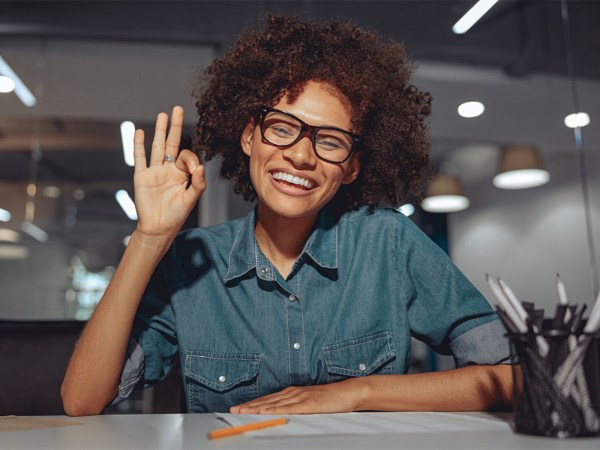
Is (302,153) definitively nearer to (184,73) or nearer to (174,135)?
(174,135)

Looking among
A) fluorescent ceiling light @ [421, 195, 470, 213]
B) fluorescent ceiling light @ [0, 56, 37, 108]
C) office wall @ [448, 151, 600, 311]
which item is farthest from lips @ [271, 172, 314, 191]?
fluorescent ceiling light @ [0, 56, 37, 108]

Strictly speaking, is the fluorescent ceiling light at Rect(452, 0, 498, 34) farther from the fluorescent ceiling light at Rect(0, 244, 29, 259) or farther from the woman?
the fluorescent ceiling light at Rect(0, 244, 29, 259)

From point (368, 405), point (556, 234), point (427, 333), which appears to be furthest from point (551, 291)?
point (368, 405)

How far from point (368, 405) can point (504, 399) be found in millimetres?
242

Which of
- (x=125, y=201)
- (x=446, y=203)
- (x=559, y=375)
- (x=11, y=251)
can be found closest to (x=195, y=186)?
(x=559, y=375)

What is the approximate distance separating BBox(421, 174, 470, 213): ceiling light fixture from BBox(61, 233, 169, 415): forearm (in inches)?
A: 108

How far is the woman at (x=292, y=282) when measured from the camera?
1036mm

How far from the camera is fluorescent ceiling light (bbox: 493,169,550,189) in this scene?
3428mm

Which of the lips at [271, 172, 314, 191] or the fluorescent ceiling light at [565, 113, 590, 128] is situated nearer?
the lips at [271, 172, 314, 191]

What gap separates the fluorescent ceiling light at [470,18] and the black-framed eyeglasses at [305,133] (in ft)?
9.05

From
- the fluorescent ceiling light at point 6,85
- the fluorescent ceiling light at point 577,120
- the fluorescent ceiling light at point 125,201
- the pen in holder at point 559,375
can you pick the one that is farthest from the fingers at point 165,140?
the fluorescent ceiling light at point 6,85

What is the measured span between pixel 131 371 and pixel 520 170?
2.96 m

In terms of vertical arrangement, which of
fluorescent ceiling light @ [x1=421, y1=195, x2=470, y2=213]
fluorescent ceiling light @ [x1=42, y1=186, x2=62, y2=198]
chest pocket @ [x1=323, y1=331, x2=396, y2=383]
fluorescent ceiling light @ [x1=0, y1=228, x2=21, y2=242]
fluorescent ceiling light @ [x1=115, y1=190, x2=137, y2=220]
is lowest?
chest pocket @ [x1=323, y1=331, x2=396, y2=383]

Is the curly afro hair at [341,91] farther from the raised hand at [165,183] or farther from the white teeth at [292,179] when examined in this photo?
the raised hand at [165,183]
